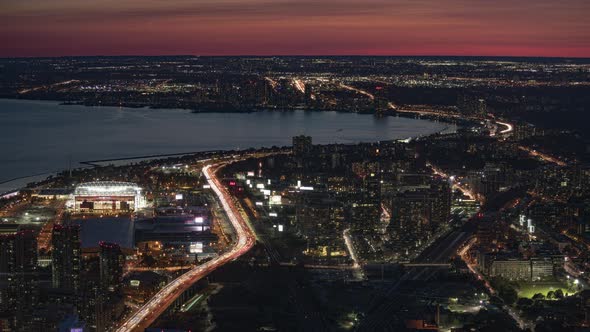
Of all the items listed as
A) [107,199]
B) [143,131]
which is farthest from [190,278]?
[143,131]

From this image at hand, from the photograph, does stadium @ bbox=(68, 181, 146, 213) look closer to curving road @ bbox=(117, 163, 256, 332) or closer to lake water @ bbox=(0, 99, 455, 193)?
curving road @ bbox=(117, 163, 256, 332)

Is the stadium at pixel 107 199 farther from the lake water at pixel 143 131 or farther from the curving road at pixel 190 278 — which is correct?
the lake water at pixel 143 131

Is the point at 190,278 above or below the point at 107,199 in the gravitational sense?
below

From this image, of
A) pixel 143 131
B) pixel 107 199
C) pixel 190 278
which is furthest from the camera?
pixel 143 131

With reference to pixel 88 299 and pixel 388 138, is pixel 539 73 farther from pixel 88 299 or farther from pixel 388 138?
pixel 88 299

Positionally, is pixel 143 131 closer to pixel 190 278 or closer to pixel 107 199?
pixel 107 199

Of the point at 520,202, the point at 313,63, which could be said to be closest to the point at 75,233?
the point at 520,202
